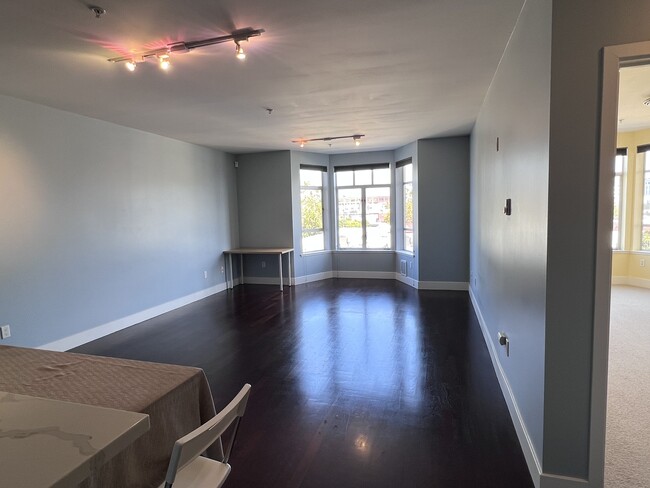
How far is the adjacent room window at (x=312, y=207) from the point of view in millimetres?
7281

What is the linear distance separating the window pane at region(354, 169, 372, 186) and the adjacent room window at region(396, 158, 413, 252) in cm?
58

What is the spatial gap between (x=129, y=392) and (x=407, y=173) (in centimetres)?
625

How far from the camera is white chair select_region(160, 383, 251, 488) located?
106 centimetres

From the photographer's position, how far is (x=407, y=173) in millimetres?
6848

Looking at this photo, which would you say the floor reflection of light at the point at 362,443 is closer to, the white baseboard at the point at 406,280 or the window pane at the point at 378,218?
the white baseboard at the point at 406,280

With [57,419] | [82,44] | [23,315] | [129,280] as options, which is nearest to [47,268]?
[23,315]

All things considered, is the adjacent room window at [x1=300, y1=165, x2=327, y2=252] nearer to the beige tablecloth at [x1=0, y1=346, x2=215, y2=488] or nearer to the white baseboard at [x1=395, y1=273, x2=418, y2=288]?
the white baseboard at [x1=395, y1=273, x2=418, y2=288]

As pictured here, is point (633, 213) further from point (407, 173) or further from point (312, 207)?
point (312, 207)

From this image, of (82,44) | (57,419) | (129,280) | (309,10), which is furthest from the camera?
(129,280)

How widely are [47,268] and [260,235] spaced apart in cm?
387

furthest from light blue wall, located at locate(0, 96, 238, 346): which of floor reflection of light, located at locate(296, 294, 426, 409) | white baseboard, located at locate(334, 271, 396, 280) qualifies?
white baseboard, located at locate(334, 271, 396, 280)

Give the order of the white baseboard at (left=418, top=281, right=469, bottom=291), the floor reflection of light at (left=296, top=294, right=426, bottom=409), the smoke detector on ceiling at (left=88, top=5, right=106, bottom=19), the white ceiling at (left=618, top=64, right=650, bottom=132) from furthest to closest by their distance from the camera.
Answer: the white baseboard at (left=418, top=281, right=469, bottom=291)
the white ceiling at (left=618, top=64, right=650, bottom=132)
the floor reflection of light at (left=296, top=294, right=426, bottom=409)
the smoke detector on ceiling at (left=88, top=5, right=106, bottom=19)

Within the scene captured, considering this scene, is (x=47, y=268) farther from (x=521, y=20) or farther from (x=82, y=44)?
(x=521, y=20)

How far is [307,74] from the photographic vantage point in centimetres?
301
